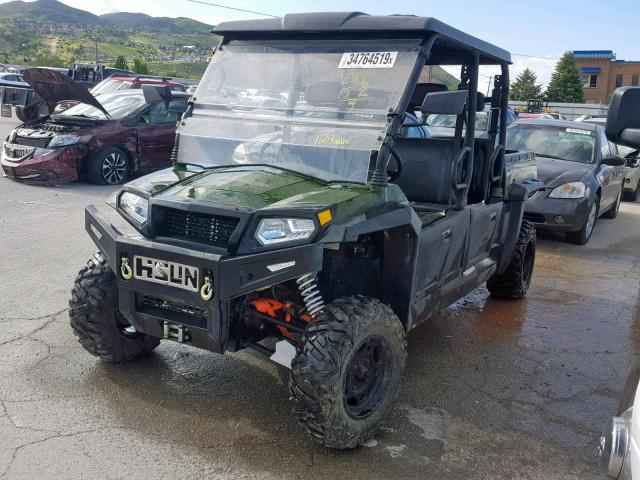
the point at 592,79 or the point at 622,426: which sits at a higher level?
the point at 592,79

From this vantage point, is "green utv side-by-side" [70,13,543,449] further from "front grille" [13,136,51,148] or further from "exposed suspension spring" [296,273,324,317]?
"front grille" [13,136,51,148]

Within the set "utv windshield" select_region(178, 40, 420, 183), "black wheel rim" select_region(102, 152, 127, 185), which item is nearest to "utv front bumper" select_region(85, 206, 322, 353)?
"utv windshield" select_region(178, 40, 420, 183)

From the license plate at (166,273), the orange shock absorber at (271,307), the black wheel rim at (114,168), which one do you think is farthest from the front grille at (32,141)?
the orange shock absorber at (271,307)

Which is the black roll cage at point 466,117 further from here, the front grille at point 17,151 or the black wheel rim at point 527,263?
the front grille at point 17,151

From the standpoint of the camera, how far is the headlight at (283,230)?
305 cm

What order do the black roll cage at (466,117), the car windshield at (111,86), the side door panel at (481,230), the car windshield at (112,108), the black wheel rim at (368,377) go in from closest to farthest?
the black wheel rim at (368,377) < the black roll cage at (466,117) < the side door panel at (481,230) < the car windshield at (112,108) < the car windshield at (111,86)

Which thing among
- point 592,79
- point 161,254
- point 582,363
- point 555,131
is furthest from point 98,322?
point 592,79

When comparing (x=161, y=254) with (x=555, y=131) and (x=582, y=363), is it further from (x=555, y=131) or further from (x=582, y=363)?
(x=555, y=131)

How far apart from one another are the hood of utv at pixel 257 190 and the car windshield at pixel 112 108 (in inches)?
329

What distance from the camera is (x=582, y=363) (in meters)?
4.76

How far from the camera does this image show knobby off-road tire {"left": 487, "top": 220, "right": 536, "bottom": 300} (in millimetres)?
5891

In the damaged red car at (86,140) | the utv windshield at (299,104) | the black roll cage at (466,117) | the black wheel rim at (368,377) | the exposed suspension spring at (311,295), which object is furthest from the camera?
the damaged red car at (86,140)

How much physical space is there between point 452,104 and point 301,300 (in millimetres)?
1377

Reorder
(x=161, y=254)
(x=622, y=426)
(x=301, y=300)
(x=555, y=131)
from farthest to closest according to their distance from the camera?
(x=555, y=131)
(x=301, y=300)
(x=161, y=254)
(x=622, y=426)
